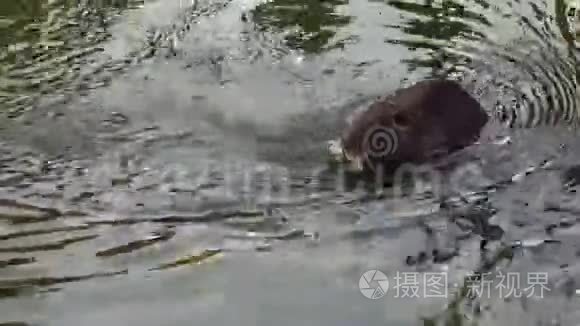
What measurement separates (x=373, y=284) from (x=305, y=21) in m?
2.77

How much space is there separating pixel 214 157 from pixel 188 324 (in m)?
1.28

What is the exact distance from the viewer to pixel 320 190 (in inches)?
181

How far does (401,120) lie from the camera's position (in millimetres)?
4691

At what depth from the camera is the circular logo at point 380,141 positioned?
467 cm

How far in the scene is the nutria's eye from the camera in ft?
15.4

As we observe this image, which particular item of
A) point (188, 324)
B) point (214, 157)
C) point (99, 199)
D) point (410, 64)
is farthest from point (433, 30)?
point (188, 324)

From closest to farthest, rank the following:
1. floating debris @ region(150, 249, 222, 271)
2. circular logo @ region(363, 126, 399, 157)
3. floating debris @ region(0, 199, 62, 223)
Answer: floating debris @ region(150, 249, 222, 271), floating debris @ region(0, 199, 62, 223), circular logo @ region(363, 126, 399, 157)

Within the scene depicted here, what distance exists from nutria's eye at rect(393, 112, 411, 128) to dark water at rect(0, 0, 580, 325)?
319 mm

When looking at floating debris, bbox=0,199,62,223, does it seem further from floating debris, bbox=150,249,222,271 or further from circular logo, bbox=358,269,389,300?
circular logo, bbox=358,269,389,300

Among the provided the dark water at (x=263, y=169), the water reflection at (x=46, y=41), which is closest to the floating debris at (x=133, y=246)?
the dark water at (x=263, y=169)

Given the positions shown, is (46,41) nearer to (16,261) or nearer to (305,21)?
(305,21)

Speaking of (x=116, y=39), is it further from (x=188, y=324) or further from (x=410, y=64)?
(x=188, y=324)

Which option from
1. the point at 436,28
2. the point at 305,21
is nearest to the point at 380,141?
the point at 436,28

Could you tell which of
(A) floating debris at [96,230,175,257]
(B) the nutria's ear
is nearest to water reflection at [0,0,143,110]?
(A) floating debris at [96,230,175,257]
